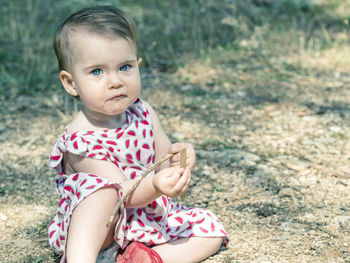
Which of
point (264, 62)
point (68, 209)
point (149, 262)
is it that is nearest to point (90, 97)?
point (68, 209)

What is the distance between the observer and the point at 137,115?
2.04 m

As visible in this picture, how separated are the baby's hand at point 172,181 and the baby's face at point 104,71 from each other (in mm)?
345

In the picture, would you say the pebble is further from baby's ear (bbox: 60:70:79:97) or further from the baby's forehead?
the baby's forehead

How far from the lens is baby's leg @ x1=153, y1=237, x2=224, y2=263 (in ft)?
6.31

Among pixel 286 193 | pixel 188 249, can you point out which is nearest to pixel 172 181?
pixel 188 249

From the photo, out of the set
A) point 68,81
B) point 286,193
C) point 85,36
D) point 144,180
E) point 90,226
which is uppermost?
point 85,36

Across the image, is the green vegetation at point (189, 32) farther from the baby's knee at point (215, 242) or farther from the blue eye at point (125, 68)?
the baby's knee at point (215, 242)

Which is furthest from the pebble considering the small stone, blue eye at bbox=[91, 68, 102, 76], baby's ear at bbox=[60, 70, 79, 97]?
the small stone

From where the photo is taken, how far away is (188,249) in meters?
1.94

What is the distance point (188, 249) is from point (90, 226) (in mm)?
441

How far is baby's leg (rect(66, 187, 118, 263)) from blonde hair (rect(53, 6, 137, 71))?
52cm

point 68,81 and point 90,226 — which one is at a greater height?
point 68,81

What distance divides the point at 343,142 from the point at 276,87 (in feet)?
3.07

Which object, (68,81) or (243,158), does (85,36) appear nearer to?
(68,81)
